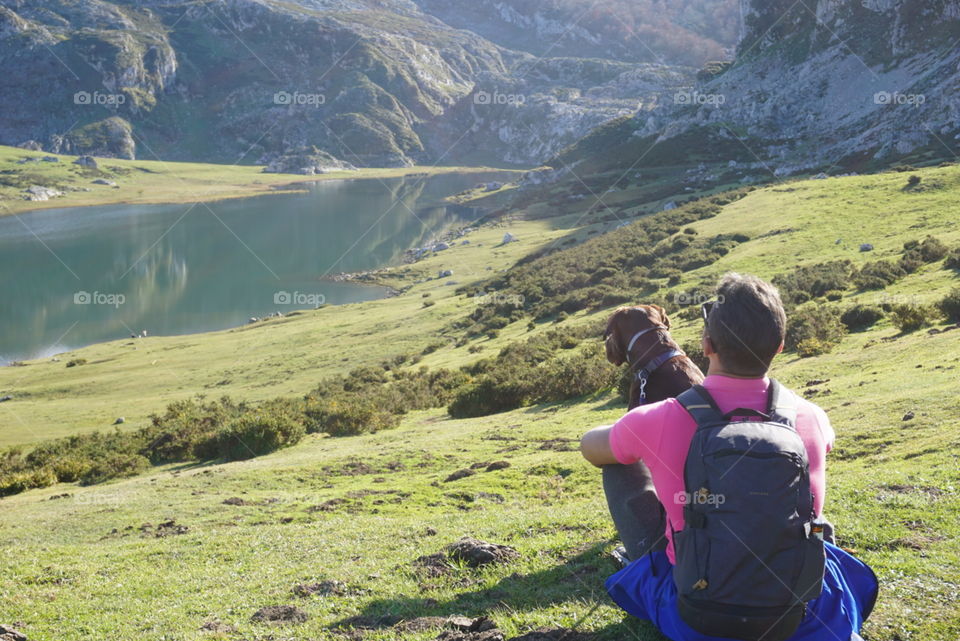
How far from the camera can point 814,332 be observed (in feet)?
68.7

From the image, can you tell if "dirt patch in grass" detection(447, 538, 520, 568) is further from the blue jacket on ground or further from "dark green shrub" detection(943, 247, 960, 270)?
"dark green shrub" detection(943, 247, 960, 270)

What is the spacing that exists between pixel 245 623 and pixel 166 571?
11.0 ft

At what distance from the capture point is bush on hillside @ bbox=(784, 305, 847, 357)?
19.8 m

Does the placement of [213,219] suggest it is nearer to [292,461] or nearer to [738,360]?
[292,461]

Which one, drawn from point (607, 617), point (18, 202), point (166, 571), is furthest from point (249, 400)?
point (18, 202)

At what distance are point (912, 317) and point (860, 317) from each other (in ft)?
8.41

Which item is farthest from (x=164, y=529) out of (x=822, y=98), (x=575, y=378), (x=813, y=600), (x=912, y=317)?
(x=822, y=98)

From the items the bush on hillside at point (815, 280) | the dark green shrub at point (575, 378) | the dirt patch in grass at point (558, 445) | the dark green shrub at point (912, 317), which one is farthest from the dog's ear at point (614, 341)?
the bush on hillside at point (815, 280)

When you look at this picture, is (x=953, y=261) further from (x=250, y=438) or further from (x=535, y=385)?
(x=250, y=438)

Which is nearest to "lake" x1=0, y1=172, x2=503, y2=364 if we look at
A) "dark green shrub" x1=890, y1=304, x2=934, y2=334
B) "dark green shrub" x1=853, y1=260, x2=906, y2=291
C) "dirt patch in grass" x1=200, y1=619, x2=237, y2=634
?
"dark green shrub" x1=853, y1=260, x2=906, y2=291

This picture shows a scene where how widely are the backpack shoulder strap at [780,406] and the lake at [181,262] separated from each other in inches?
2565

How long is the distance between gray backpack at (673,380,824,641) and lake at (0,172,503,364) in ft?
213

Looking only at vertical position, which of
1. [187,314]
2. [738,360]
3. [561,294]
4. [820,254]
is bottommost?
[187,314]

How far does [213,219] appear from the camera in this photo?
140500 mm
